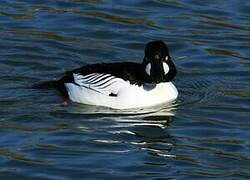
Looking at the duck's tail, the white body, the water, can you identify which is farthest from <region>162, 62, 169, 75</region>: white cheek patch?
the duck's tail

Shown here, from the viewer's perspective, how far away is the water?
1357 cm

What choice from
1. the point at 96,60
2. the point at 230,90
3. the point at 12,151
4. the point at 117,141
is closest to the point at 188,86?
the point at 230,90

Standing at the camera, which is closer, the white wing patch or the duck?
the duck

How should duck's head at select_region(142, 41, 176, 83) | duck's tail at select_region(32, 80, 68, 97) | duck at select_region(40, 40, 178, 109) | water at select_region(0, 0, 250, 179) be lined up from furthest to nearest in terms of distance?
duck's tail at select_region(32, 80, 68, 97), duck at select_region(40, 40, 178, 109), duck's head at select_region(142, 41, 176, 83), water at select_region(0, 0, 250, 179)

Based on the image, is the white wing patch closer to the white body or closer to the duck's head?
the white body

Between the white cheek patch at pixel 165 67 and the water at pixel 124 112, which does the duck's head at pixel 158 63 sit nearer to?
the white cheek patch at pixel 165 67

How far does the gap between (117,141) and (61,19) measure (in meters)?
6.13

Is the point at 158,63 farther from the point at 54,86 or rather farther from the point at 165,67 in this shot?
the point at 54,86

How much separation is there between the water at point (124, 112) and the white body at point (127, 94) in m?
0.14

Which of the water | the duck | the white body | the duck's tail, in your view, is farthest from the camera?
the duck's tail

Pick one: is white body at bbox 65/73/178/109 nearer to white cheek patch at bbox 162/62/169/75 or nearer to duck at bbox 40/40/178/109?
duck at bbox 40/40/178/109

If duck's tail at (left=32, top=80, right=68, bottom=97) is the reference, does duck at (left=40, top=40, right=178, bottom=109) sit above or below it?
above

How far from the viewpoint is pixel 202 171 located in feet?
43.5

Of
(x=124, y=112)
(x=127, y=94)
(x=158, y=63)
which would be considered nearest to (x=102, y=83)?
(x=127, y=94)
